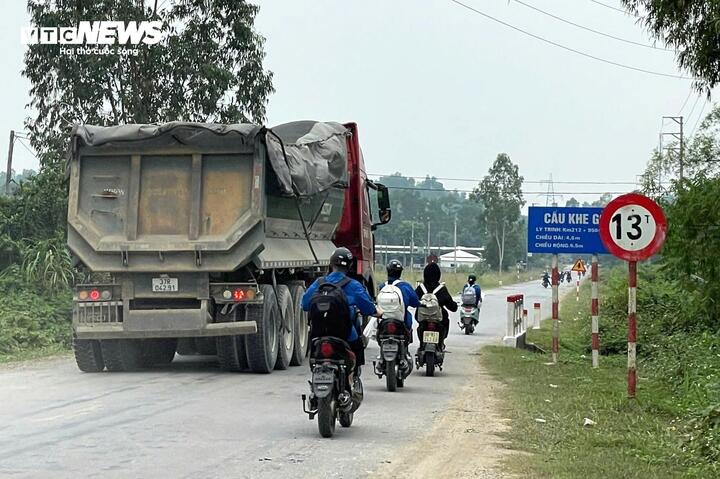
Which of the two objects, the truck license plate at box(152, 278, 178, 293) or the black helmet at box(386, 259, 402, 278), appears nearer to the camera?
the black helmet at box(386, 259, 402, 278)

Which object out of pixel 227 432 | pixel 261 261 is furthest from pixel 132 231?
pixel 227 432

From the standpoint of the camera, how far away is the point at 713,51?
1498cm

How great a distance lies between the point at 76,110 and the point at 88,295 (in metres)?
16.1

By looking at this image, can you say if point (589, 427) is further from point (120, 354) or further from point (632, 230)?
point (120, 354)

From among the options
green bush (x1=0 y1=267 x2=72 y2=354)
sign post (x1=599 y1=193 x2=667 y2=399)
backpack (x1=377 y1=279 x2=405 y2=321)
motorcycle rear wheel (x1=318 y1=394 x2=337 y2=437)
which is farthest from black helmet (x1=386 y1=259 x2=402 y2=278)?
green bush (x1=0 y1=267 x2=72 y2=354)

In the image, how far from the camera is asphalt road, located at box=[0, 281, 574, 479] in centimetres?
884

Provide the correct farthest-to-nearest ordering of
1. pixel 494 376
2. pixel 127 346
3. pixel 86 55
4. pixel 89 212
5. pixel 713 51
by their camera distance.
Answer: pixel 86 55 → pixel 494 376 → pixel 127 346 → pixel 89 212 → pixel 713 51

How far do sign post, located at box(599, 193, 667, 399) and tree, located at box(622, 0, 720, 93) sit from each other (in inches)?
102

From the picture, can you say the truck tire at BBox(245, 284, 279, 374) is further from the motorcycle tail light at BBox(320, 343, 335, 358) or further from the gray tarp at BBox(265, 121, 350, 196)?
the motorcycle tail light at BBox(320, 343, 335, 358)

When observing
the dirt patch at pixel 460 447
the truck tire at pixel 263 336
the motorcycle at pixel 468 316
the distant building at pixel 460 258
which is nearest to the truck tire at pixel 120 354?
the truck tire at pixel 263 336

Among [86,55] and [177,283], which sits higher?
[86,55]

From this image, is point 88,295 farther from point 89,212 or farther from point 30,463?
point 30,463

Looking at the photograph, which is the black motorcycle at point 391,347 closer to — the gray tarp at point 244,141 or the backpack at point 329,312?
the gray tarp at point 244,141

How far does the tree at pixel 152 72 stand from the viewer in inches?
1207
